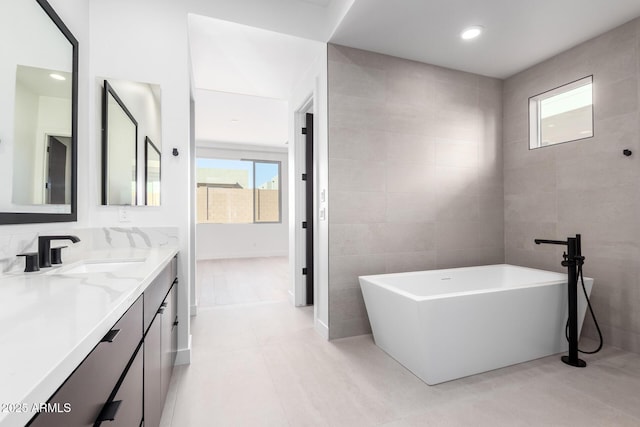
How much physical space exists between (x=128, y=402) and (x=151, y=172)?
165 cm

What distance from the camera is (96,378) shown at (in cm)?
67

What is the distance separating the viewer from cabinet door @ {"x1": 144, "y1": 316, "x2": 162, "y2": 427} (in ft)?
3.84

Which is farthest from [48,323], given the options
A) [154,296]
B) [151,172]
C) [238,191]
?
[238,191]

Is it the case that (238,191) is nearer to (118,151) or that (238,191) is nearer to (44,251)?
(118,151)

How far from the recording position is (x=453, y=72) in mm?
3086

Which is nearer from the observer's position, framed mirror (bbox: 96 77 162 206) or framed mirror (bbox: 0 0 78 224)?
framed mirror (bbox: 0 0 78 224)

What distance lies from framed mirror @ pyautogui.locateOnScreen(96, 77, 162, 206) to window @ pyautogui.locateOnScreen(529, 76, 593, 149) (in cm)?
354

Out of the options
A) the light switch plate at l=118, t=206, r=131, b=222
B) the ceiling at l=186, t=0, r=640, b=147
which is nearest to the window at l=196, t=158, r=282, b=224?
the ceiling at l=186, t=0, r=640, b=147

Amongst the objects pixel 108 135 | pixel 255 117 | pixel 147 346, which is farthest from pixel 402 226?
pixel 255 117

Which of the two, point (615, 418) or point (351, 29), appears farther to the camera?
point (351, 29)

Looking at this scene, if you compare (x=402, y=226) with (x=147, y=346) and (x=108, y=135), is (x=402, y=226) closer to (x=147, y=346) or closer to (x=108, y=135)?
(x=147, y=346)

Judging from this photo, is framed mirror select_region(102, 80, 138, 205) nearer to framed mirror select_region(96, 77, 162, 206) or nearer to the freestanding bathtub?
framed mirror select_region(96, 77, 162, 206)

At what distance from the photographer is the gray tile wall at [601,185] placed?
231 centimetres

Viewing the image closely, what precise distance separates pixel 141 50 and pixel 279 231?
5.74m
